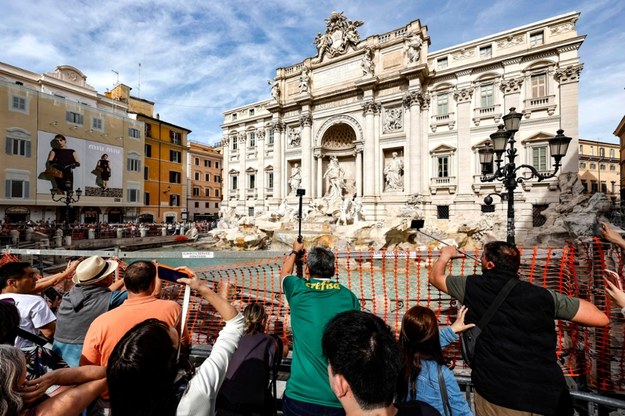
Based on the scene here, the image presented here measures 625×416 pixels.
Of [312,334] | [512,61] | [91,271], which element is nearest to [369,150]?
[512,61]

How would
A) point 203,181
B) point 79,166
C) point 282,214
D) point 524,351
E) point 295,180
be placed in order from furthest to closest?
1. point 203,181
2. point 295,180
3. point 79,166
4. point 282,214
5. point 524,351

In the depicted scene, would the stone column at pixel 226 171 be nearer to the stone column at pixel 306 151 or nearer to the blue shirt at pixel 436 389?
the stone column at pixel 306 151

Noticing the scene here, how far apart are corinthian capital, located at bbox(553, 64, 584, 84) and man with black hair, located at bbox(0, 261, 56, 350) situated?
78.0 ft

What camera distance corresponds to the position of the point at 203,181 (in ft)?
144

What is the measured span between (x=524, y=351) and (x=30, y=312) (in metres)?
3.77

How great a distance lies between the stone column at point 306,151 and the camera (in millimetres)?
25266

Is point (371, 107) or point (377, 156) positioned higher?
point (371, 107)

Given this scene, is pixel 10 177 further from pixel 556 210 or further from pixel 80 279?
pixel 556 210

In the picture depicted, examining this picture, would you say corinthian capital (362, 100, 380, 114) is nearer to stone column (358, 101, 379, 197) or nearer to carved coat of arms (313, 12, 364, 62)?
stone column (358, 101, 379, 197)

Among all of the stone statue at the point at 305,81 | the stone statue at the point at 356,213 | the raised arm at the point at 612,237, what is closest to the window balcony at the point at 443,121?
the stone statue at the point at 356,213

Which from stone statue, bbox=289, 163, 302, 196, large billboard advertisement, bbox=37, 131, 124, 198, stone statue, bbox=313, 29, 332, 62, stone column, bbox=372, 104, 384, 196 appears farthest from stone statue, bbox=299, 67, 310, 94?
large billboard advertisement, bbox=37, 131, 124, 198

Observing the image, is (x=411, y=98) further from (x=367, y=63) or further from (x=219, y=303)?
(x=219, y=303)

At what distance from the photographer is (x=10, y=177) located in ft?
73.3

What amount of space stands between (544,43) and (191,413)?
24299 millimetres
